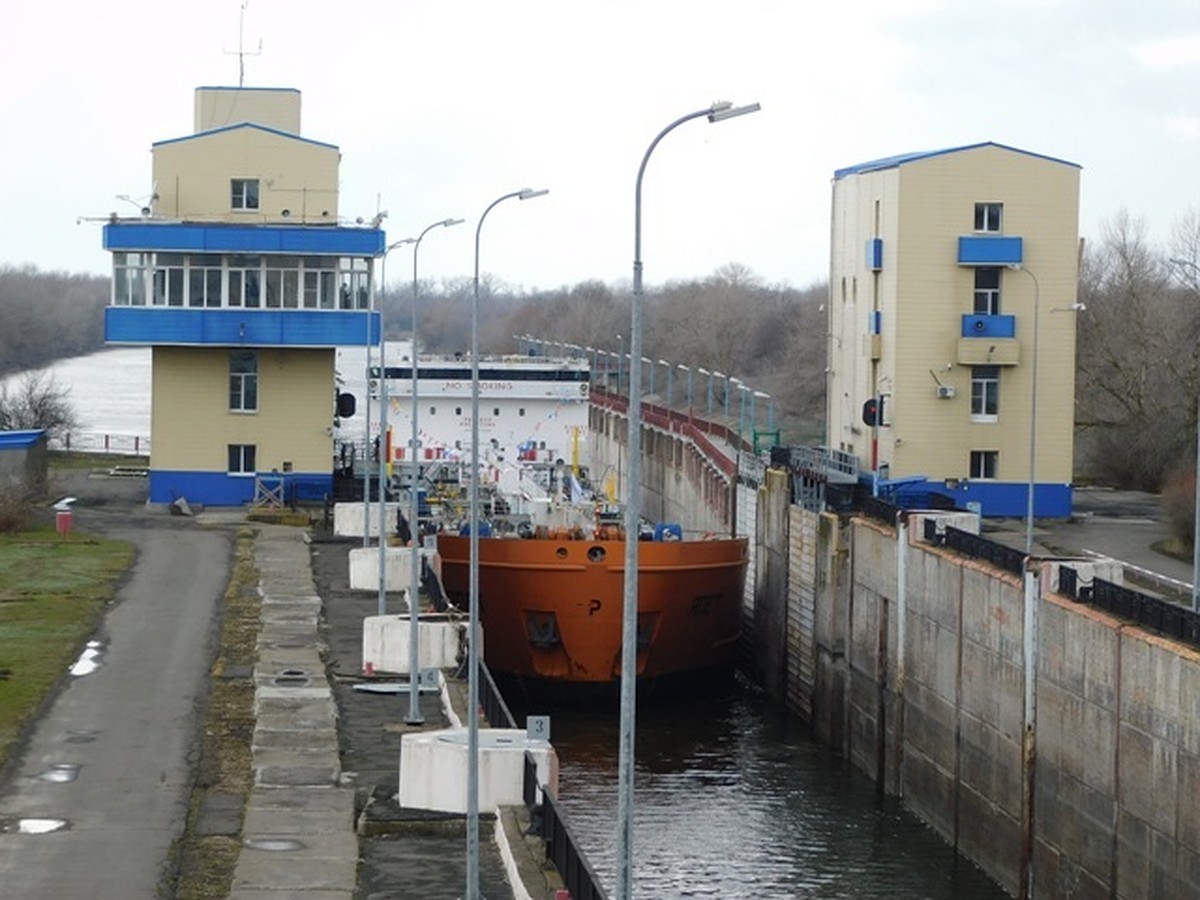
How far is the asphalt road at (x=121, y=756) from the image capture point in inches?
915

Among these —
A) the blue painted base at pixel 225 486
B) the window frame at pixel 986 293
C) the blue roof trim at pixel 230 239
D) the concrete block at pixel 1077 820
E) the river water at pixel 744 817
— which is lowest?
the river water at pixel 744 817

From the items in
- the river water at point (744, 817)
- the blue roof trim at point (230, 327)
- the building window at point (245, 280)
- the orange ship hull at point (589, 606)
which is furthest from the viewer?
the building window at point (245, 280)

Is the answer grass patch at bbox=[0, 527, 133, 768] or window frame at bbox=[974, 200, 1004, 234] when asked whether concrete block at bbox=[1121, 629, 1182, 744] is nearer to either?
grass patch at bbox=[0, 527, 133, 768]

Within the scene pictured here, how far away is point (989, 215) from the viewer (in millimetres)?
51750

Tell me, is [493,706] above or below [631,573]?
below

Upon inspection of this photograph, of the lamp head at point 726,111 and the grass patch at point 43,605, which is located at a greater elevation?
the lamp head at point 726,111

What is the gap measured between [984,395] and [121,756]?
91.4 feet

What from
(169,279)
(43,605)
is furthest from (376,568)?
(169,279)

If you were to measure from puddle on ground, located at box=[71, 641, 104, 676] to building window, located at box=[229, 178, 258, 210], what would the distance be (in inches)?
961

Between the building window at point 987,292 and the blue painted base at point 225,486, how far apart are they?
61.9 ft

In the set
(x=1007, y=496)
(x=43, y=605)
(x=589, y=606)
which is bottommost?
(x=43, y=605)

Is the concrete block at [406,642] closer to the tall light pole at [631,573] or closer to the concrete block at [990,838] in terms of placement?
the concrete block at [990,838]

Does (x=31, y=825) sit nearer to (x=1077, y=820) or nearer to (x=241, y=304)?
(x=1077, y=820)

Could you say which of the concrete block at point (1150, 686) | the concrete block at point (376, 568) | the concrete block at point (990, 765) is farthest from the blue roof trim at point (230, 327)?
the concrete block at point (1150, 686)
